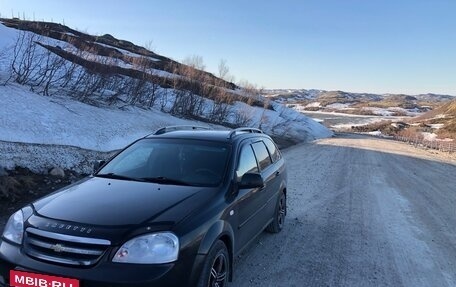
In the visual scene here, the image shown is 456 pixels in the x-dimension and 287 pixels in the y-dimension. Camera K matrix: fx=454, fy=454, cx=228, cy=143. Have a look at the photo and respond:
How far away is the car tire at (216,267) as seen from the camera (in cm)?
382

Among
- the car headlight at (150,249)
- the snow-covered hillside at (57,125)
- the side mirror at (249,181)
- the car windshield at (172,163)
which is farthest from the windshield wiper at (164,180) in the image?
the snow-covered hillside at (57,125)

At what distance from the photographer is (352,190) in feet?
39.0

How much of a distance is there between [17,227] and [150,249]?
124cm

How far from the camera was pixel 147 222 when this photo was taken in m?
3.66

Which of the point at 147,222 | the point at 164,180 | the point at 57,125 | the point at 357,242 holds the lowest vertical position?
the point at 357,242

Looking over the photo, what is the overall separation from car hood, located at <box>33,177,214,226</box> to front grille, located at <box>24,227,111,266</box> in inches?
7.5

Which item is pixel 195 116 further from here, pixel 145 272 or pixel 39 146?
pixel 145 272

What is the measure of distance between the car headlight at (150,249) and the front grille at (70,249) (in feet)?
0.49

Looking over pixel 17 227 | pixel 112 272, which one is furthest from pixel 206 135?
pixel 112 272

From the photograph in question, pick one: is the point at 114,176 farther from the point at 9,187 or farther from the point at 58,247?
the point at 9,187

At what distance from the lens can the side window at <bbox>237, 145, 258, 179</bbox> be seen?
17.1ft

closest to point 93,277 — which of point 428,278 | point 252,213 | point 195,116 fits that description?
point 252,213

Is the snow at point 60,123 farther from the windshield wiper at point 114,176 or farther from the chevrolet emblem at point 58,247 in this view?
the chevrolet emblem at point 58,247

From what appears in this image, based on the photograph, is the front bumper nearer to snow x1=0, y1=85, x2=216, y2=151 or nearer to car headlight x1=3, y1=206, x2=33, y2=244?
car headlight x1=3, y1=206, x2=33, y2=244
